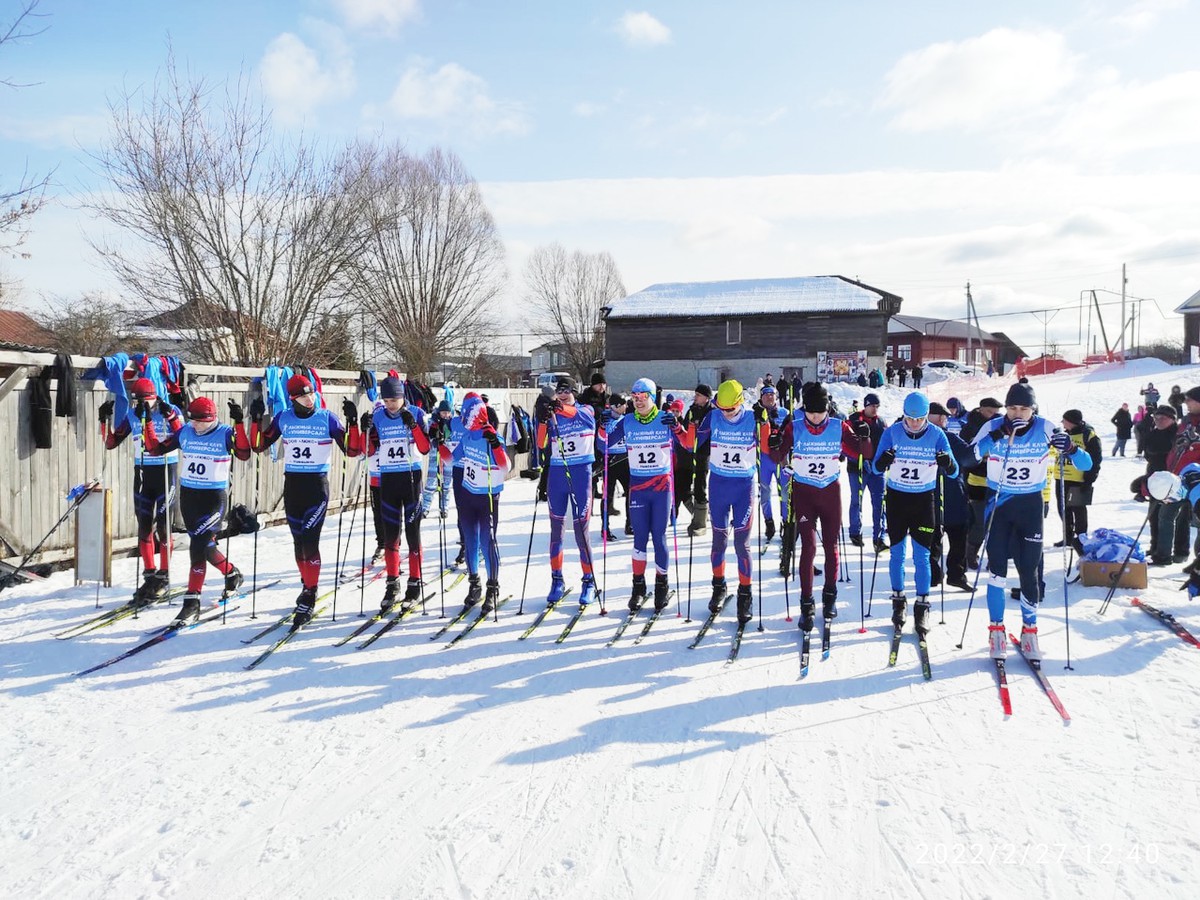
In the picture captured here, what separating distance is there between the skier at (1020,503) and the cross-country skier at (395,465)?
4974 millimetres

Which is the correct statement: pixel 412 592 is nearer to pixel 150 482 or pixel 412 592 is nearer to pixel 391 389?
pixel 391 389

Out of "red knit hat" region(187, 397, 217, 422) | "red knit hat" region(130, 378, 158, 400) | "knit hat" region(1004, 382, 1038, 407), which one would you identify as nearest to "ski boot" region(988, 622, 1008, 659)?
"knit hat" region(1004, 382, 1038, 407)

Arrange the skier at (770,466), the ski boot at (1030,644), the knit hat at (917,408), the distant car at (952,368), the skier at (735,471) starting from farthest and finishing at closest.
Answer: the distant car at (952,368) < the skier at (770,466) < the skier at (735,471) < the knit hat at (917,408) < the ski boot at (1030,644)

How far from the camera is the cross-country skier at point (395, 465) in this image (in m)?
7.07

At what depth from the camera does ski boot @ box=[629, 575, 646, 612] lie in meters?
7.03

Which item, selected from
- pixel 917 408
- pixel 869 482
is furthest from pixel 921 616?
pixel 869 482

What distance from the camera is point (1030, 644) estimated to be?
220 inches

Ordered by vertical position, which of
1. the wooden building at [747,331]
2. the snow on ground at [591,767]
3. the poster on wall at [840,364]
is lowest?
the snow on ground at [591,767]

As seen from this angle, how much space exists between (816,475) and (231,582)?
5.72m

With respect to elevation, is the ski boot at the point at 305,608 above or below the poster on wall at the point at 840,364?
below

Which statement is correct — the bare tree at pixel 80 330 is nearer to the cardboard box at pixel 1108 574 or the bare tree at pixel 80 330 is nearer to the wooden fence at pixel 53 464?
the wooden fence at pixel 53 464

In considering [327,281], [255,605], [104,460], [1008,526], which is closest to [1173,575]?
[1008,526]


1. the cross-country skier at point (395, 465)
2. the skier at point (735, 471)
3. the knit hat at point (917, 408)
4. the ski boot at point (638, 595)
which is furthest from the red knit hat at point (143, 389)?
the knit hat at point (917, 408)

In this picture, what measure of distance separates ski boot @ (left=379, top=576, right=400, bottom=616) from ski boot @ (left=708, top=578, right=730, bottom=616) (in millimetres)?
2999
